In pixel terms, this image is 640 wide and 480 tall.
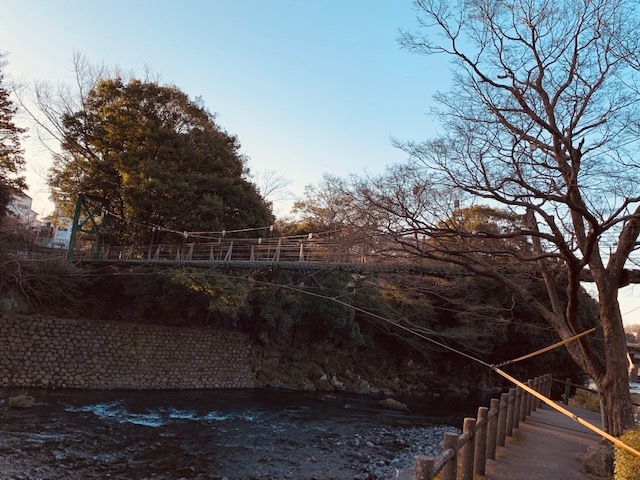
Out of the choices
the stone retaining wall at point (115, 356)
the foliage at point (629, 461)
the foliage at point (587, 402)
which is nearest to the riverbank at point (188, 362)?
the stone retaining wall at point (115, 356)

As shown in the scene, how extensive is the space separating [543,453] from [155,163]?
12.8 m

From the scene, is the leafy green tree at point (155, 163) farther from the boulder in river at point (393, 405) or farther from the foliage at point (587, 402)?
the foliage at point (587, 402)

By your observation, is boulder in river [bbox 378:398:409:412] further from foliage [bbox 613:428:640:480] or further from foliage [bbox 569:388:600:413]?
foliage [bbox 613:428:640:480]

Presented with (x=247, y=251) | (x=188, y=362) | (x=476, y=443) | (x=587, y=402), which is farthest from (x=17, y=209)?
(x=587, y=402)

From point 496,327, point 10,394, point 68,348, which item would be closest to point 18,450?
point 10,394

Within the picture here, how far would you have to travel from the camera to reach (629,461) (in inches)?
144

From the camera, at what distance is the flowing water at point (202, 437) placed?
6980 millimetres

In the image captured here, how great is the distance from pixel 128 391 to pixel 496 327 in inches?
565

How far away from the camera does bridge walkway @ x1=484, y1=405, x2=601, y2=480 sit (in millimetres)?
4883

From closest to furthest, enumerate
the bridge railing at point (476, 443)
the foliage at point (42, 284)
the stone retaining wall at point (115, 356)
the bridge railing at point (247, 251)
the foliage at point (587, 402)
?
the bridge railing at point (476, 443) → the bridge railing at point (247, 251) → the foliage at point (587, 402) → the stone retaining wall at point (115, 356) → the foliage at point (42, 284)

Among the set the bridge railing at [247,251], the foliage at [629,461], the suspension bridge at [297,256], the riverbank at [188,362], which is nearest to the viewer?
the foliage at [629,461]

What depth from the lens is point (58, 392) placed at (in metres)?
11.7

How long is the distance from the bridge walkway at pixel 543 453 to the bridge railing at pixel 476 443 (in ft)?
0.49

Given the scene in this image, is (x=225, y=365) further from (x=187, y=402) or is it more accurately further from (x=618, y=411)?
(x=618, y=411)
